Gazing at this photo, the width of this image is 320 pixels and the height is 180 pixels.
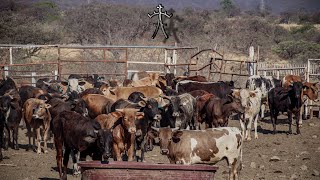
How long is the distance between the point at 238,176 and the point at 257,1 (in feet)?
296

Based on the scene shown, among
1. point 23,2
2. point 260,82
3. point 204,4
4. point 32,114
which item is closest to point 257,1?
point 204,4

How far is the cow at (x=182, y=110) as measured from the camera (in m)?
15.7

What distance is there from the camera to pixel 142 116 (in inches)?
503

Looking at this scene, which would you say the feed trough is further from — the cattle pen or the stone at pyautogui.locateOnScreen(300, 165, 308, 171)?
the cattle pen

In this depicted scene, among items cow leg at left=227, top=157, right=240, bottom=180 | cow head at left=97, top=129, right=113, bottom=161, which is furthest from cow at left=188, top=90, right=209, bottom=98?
cow head at left=97, top=129, right=113, bottom=161

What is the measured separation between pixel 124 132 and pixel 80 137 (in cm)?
100

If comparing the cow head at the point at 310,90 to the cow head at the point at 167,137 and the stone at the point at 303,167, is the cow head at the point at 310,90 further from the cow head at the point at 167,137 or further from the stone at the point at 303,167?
the cow head at the point at 167,137

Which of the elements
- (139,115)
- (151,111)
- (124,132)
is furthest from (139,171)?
(151,111)

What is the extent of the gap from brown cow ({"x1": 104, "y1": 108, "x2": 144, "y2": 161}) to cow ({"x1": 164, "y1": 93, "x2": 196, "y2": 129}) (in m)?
3.12

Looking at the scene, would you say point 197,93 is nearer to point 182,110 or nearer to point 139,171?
point 182,110

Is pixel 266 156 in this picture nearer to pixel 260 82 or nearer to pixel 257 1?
pixel 260 82

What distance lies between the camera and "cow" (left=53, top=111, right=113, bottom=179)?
36.2ft

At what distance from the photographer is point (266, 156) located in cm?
1545

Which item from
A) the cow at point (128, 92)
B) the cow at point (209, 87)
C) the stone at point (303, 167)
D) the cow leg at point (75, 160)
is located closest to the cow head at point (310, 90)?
the cow at point (209, 87)
